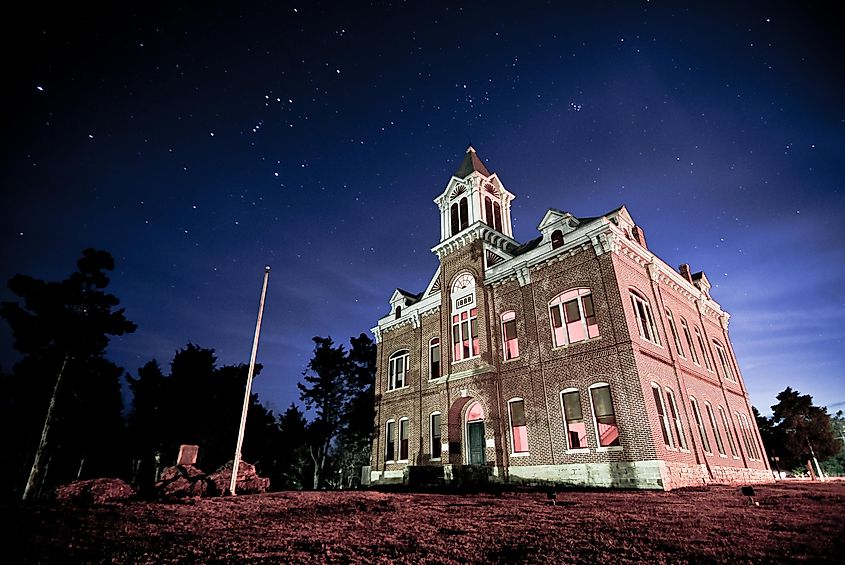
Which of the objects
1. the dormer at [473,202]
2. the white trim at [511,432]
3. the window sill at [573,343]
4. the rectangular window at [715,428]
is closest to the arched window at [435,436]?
the white trim at [511,432]

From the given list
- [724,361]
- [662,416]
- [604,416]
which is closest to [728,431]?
[724,361]

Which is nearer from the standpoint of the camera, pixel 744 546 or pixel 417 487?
pixel 744 546

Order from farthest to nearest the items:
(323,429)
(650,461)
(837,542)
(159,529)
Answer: (323,429)
(650,461)
(159,529)
(837,542)

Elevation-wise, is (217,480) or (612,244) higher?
(612,244)

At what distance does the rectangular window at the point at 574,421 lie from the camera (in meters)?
17.6

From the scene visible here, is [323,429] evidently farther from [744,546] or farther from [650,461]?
[744,546]

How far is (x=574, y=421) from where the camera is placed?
1775cm

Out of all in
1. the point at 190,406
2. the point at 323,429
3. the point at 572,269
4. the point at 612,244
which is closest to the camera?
the point at 612,244

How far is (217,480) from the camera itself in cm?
1483

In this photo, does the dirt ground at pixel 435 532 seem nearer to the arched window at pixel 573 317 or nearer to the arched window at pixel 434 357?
the arched window at pixel 573 317

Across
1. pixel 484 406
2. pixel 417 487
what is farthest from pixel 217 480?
pixel 484 406

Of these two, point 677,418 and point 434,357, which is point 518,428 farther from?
point 434,357

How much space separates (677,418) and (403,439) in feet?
52.8

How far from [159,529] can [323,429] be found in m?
37.7
